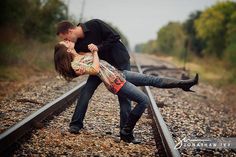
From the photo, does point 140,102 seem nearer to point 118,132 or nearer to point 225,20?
point 118,132

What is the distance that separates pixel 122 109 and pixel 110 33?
113cm

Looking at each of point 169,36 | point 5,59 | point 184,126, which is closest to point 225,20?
point 169,36

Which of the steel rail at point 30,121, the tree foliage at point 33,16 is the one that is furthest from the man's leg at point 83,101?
the tree foliage at point 33,16

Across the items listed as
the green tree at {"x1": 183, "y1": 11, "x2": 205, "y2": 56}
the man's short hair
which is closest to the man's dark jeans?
the man's short hair

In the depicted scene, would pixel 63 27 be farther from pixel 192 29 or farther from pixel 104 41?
pixel 192 29

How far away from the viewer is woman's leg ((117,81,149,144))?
4855mm

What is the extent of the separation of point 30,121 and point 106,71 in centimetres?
130

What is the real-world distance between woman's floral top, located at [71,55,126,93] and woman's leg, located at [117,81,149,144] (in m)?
0.11

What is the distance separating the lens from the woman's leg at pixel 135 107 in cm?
486

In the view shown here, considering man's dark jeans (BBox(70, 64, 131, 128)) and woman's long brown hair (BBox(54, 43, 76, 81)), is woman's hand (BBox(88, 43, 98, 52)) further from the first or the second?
man's dark jeans (BBox(70, 64, 131, 128))

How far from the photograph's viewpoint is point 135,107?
4.95m

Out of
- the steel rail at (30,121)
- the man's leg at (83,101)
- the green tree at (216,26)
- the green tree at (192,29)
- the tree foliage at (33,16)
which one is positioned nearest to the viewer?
the steel rail at (30,121)

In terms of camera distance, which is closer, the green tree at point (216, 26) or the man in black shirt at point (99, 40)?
the man in black shirt at point (99, 40)

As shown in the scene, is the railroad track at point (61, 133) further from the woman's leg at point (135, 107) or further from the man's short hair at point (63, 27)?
the man's short hair at point (63, 27)
